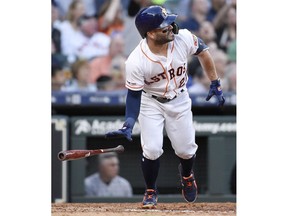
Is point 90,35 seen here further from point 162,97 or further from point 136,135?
point 162,97

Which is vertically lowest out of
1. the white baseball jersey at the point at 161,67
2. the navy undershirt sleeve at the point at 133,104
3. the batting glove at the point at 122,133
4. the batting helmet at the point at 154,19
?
the batting glove at the point at 122,133

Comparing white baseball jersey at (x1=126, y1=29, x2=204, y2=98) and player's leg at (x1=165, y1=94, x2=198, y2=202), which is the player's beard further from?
player's leg at (x1=165, y1=94, x2=198, y2=202)

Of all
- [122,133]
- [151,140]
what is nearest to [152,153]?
[151,140]

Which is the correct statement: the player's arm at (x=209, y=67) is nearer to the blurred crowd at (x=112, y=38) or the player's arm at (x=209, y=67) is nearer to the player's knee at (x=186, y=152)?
the player's knee at (x=186, y=152)

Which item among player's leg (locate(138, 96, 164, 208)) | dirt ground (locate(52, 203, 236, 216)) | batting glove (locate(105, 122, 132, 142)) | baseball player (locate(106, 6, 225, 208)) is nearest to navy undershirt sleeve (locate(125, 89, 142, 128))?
baseball player (locate(106, 6, 225, 208))

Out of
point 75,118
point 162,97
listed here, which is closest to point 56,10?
point 75,118

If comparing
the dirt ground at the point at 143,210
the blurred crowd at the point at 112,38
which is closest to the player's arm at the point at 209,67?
the dirt ground at the point at 143,210

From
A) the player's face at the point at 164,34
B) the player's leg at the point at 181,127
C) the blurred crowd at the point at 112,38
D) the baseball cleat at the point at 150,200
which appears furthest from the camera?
the blurred crowd at the point at 112,38
